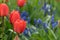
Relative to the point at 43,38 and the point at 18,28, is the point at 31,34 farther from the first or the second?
the point at 18,28

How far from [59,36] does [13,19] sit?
1.33 ft

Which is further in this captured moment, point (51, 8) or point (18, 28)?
point (51, 8)

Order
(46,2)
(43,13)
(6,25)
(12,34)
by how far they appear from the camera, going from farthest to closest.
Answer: (46,2) < (43,13) < (6,25) < (12,34)

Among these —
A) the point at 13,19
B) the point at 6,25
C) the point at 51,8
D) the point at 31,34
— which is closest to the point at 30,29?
the point at 31,34

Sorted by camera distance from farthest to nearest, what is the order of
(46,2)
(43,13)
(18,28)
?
1. (46,2)
2. (43,13)
3. (18,28)

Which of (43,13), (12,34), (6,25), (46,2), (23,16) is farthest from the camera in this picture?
(46,2)

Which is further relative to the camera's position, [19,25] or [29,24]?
[29,24]

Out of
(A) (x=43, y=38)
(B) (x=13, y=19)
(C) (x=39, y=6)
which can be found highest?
(C) (x=39, y=6)

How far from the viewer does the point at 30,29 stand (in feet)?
6.26

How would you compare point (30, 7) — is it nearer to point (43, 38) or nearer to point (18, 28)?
point (43, 38)

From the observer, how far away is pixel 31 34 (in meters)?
1.83

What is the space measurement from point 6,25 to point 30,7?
518 mm

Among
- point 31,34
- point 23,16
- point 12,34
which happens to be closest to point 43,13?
point 23,16

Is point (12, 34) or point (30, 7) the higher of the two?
point (30, 7)
